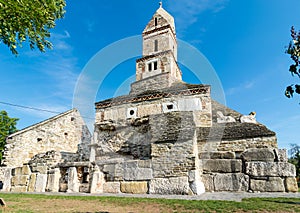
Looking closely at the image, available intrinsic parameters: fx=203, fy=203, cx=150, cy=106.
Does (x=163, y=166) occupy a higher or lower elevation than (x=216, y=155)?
lower

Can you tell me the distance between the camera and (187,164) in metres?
8.07

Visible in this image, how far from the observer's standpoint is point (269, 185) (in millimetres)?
8062

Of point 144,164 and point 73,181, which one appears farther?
point 73,181

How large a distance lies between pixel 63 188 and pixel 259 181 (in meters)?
9.20

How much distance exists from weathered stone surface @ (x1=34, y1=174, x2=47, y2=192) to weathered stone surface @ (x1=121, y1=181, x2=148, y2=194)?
15.6 feet

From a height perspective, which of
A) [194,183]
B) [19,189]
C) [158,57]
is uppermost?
[158,57]

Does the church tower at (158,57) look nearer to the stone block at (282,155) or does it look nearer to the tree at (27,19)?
the stone block at (282,155)

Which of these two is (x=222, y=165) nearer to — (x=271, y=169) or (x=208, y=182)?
(x=208, y=182)

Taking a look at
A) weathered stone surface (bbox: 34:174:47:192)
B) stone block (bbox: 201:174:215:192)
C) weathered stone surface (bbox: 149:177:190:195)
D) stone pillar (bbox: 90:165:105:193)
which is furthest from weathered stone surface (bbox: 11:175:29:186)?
stone block (bbox: 201:174:215:192)

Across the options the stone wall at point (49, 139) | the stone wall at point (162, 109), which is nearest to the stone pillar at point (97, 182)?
the stone wall at point (49, 139)

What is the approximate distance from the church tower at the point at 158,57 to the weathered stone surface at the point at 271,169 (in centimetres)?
1060

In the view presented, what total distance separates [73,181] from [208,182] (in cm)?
645

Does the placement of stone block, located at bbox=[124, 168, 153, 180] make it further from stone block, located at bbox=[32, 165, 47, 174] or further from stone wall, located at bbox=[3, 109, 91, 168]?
stone wall, located at bbox=[3, 109, 91, 168]

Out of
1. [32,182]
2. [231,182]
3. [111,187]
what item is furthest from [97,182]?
[231,182]
